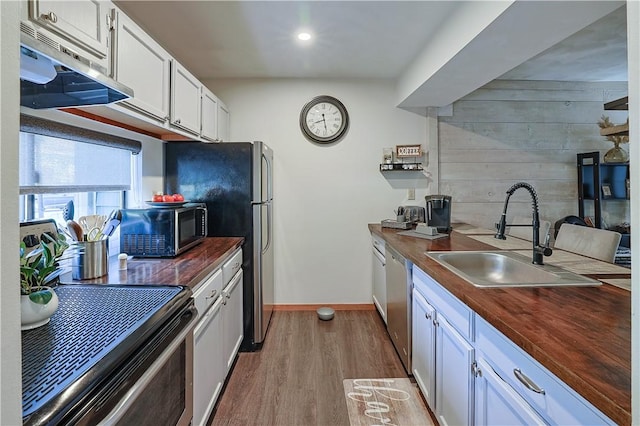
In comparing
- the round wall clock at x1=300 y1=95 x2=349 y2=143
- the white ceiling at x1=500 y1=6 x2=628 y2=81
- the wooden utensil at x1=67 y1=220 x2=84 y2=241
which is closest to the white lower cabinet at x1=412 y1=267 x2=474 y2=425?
the wooden utensil at x1=67 y1=220 x2=84 y2=241

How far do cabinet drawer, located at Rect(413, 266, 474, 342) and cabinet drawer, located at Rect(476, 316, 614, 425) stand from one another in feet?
0.36

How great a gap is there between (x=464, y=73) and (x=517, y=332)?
2.10 m

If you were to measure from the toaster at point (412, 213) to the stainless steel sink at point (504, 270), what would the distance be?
1.25 meters

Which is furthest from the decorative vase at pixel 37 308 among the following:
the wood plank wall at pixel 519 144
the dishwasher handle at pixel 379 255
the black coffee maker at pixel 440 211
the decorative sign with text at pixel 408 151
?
the wood plank wall at pixel 519 144

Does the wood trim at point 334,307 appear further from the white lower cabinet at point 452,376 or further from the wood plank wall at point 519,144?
the white lower cabinet at point 452,376

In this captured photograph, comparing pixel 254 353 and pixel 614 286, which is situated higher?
pixel 614 286

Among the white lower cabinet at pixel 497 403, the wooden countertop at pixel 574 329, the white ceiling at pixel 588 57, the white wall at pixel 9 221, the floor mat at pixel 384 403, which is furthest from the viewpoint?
the white ceiling at pixel 588 57

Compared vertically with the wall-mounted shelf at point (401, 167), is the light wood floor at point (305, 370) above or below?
below

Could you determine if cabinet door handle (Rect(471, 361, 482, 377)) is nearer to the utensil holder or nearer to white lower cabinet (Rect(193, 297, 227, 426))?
white lower cabinet (Rect(193, 297, 227, 426))

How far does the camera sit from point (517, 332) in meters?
0.91

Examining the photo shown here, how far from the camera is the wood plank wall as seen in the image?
360 centimetres

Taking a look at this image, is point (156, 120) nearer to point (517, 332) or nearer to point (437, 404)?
point (517, 332)

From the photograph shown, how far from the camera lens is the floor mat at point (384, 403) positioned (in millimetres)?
1876

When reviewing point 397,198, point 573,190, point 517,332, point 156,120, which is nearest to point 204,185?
point 156,120
